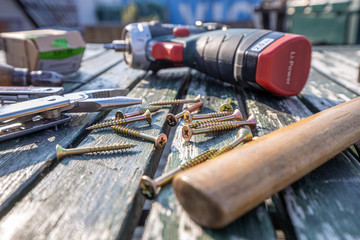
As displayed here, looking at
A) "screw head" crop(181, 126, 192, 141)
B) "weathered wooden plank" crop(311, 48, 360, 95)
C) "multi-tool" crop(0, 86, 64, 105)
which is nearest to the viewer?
"screw head" crop(181, 126, 192, 141)

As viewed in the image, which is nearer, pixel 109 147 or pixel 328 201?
pixel 328 201

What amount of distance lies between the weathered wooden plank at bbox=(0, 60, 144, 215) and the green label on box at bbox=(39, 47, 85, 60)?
0.79 m

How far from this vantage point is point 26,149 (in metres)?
0.89

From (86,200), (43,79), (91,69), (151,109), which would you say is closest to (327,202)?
(86,200)

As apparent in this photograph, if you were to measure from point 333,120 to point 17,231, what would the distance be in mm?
759

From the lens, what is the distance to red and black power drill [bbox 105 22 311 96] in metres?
1.23

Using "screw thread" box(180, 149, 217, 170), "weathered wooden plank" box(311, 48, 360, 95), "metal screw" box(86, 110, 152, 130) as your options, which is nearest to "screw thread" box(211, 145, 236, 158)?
"screw thread" box(180, 149, 217, 170)

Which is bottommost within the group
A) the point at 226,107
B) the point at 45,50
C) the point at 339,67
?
the point at 339,67

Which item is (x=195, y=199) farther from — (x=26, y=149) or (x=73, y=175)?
(x=26, y=149)

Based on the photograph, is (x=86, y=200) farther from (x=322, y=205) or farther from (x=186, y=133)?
(x=322, y=205)

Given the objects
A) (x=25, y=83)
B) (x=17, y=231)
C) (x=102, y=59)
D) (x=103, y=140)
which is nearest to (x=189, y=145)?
(x=103, y=140)

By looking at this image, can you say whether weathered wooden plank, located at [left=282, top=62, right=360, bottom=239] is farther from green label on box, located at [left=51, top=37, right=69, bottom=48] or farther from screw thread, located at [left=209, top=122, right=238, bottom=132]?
green label on box, located at [left=51, top=37, right=69, bottom=48]

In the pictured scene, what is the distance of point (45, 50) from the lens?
5.73ft

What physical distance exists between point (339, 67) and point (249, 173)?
192 cm
